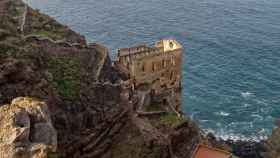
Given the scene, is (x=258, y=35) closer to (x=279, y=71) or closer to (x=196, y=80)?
(x=279, y=71)

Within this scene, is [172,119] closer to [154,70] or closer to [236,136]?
[154,70]

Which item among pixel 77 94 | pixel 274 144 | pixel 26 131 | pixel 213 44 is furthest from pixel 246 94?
pixel 26 131

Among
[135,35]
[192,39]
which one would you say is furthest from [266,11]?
[135,35]

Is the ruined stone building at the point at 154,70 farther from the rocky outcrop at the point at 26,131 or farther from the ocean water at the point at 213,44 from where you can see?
the rocky outcrop at the point at 26,131

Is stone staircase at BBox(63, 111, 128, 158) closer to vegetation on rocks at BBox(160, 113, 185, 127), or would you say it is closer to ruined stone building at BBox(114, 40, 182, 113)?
vegetation on rocks at BBox(160, 113, 185, 127)

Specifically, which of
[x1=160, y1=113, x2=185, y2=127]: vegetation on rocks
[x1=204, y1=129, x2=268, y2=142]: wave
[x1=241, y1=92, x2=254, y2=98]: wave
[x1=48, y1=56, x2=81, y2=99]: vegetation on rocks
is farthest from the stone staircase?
[x1=241, y1=92, x2=254, y2=98]: wave

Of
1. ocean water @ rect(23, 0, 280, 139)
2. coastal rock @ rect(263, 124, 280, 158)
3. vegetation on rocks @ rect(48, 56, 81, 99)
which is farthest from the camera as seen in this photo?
ocean water @ rect(23, 0, 280, 139)
